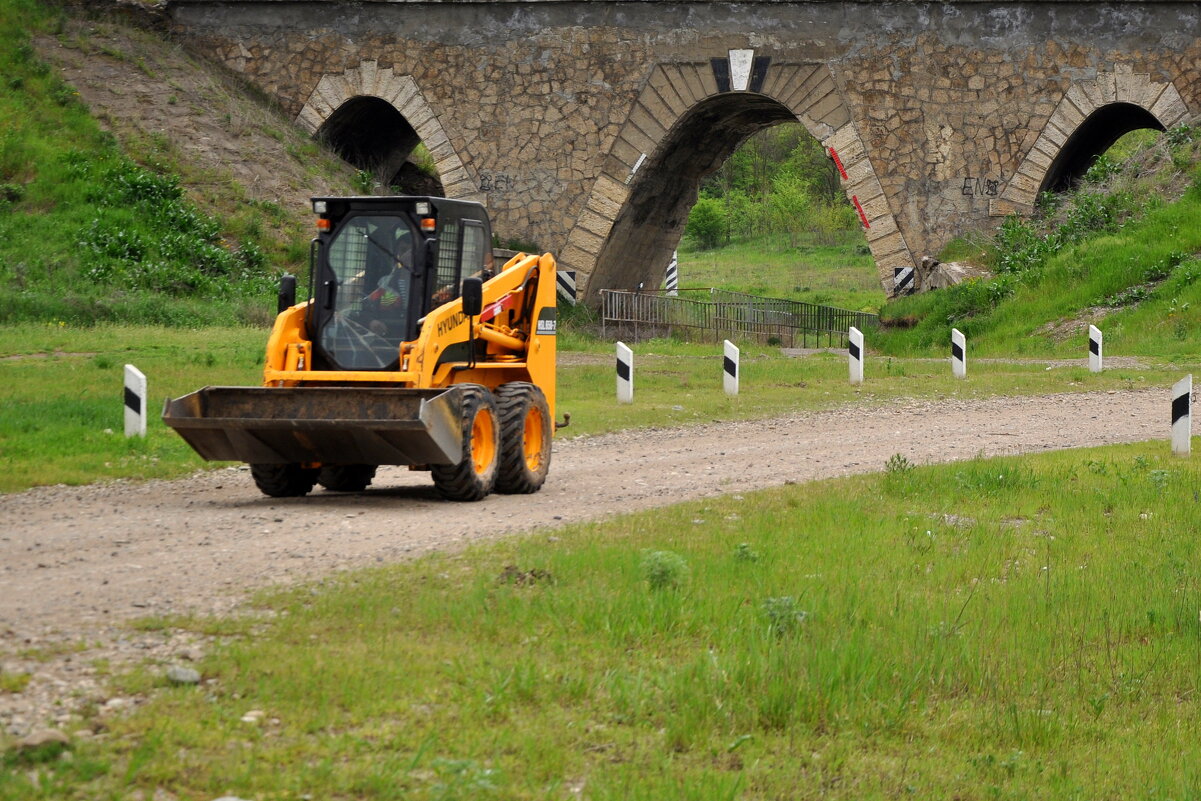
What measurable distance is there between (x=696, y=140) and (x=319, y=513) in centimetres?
2304

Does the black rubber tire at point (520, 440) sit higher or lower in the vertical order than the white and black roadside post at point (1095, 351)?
lower

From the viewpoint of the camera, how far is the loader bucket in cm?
958

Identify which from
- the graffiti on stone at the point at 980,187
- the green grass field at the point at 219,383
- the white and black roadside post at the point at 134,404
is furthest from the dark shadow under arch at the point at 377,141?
the white and black roadside post at the point at 134,404

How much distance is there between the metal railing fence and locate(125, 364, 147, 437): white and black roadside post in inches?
694

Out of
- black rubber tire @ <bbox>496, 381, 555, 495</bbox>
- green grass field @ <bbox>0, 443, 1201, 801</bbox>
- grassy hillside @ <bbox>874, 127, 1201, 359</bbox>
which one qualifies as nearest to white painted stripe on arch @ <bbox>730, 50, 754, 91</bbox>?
grassy hillside @ <bbox>874, 127, 1201, 359</bbox>

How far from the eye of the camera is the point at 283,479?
34.9 ft

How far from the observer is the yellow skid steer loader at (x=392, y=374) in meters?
9.80

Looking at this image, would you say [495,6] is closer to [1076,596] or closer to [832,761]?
[1076,596]

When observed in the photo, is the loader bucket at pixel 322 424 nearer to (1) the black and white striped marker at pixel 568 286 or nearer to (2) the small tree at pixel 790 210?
(1) the black and white striped marker at pixel 568 286

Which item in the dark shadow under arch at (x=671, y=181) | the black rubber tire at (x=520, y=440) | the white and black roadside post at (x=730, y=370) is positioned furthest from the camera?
the dark shadow under arch at (x=671, y=181)

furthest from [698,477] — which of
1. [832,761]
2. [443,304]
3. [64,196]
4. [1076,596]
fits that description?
[64,196]

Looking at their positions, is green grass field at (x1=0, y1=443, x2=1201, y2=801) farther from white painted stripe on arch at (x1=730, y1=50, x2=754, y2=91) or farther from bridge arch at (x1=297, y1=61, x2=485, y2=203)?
bridge arch at (x1=297, y1=61, x2=485, y2=203)

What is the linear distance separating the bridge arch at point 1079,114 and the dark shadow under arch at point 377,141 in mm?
12528

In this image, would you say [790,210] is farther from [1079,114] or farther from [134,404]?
[134,404]
